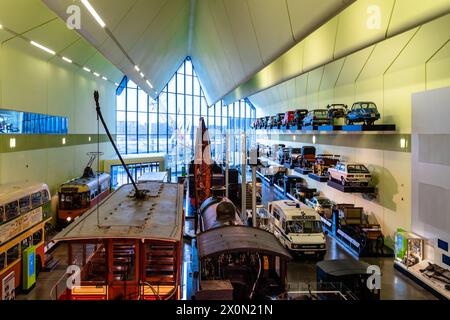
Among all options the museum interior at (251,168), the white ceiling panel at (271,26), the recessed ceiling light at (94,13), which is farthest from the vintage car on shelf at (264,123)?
the recessed ceiling light at (94,13)

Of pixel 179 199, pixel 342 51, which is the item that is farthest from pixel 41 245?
pixel 342 51

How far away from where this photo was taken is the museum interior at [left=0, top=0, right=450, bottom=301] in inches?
272

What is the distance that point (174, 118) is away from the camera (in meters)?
37.9

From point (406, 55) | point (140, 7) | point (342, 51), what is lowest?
point (342, 51)

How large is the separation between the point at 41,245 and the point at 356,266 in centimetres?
1110

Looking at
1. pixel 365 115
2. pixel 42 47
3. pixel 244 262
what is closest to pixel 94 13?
pixel 244 262

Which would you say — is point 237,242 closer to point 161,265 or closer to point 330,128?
point 161,265

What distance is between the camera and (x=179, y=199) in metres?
10.8

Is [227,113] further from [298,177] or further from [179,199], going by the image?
[179,199]

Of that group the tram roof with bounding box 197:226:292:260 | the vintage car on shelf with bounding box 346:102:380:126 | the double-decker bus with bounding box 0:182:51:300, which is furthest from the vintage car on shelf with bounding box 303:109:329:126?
Result: the double-decker bus with bounding box 0:182:51:300

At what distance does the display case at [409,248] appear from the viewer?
38.3ft

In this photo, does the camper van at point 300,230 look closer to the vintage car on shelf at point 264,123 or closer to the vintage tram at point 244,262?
the vintage tram at point 244,262

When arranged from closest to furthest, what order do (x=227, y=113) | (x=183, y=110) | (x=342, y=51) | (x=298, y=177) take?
(x=342, y=51) < (x=298, y=177) < (x=183, y=110) < (x=227, y=113)

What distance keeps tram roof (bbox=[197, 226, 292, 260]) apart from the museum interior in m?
0.06
